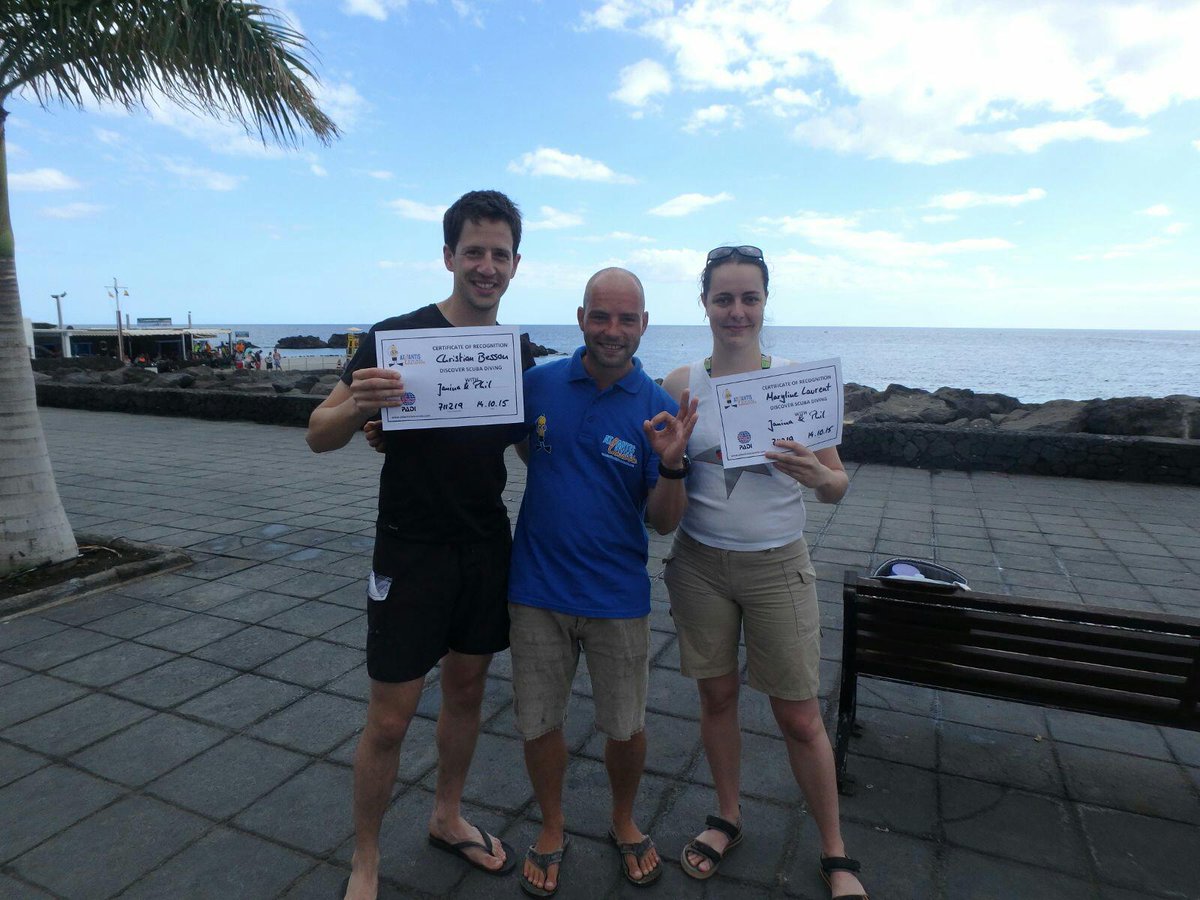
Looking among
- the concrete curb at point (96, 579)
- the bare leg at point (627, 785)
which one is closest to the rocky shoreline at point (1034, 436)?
the concrete curb at point (96, 579)

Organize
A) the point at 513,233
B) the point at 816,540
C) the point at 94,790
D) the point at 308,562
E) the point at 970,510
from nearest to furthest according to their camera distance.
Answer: the point at 513,233 < the point at 94,790 < the point at 308,562 < the point at 816,540 < the point at 970,510

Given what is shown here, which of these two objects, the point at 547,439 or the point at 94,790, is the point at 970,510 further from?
the point at 94,790

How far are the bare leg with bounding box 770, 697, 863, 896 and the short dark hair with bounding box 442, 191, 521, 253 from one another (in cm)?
171

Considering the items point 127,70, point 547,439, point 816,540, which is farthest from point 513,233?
point 816,540

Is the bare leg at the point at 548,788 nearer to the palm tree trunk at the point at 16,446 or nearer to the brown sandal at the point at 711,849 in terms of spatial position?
the brown sandal at the point at 711,849

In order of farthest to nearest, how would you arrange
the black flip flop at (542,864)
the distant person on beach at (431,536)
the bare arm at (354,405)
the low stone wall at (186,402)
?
the low stone wall at (186,402)
the black flip flop at (542,864)
the distant person on beach at (431,536)
the bare arm at (354,405)

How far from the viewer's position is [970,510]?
7.50 metres

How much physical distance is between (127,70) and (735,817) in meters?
5.82

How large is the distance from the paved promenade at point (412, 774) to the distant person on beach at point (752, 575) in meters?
0.27

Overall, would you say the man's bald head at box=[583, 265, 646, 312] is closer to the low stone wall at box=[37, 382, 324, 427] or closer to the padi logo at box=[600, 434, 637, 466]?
the padi logo at box=[600, 434, 637, 466]

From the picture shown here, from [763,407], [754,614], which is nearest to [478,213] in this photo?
[763,407]

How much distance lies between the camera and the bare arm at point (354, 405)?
1971 mm

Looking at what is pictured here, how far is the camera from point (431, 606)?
209cm

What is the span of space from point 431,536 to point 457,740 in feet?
2.44
